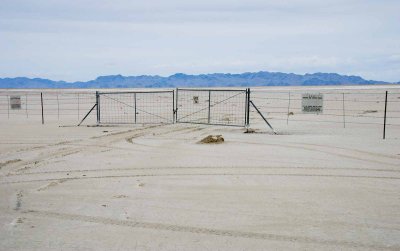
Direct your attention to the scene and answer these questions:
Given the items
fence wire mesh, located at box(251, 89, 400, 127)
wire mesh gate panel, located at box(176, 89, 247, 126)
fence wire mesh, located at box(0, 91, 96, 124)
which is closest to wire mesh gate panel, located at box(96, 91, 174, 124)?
wire mesh gate panel, located at box(176, 89, 247, 126)

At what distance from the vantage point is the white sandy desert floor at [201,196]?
5.85 metres

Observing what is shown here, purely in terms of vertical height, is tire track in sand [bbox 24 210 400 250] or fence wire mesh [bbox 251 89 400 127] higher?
fence wire mesh [bbox 251 89 400 127]

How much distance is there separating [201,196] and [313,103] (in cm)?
1170

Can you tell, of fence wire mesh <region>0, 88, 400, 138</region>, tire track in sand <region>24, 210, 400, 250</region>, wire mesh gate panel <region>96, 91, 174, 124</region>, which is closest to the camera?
tire track in sand <region>24, 210, 400, 250</region>

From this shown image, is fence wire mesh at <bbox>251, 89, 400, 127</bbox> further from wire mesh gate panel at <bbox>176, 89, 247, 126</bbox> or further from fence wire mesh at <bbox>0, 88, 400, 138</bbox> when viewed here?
wire mesh gate panel at <bbox>176, 89, 247, 126</bbox>

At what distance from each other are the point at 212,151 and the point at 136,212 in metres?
6.30

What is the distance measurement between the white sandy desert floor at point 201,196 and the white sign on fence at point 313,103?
12.0 ft

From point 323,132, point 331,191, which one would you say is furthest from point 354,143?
point 331,191

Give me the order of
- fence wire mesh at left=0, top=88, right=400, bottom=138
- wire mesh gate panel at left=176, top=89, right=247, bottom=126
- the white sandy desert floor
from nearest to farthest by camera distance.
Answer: the white sandy desert floor, fence wire mesh at left=0, top=88, right=400, bottom=138, wire mesh gate panel at left=176, top=89, right=247, bottom=126

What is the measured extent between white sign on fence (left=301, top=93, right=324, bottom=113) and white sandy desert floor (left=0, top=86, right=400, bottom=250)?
12.0ft

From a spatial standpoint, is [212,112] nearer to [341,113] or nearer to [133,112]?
[133,112]

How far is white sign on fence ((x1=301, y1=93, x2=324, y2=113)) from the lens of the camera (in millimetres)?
18278

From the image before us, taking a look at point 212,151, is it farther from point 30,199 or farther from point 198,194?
point 30,199

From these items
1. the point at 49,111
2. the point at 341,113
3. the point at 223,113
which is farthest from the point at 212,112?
the point at 49,111
